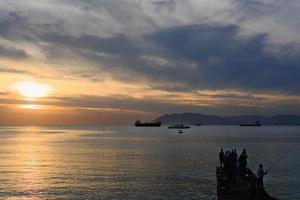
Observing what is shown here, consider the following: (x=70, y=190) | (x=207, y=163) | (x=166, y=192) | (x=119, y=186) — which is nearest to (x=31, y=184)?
(x=70, y=190)

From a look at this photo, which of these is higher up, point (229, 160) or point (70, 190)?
point (229, 160)

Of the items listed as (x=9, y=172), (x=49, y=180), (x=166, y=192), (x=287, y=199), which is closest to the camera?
(x=287, y=199)

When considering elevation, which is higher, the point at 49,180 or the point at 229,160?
the point at 229,160

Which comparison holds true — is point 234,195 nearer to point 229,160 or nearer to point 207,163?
point 229,160

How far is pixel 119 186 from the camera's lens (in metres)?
38.7

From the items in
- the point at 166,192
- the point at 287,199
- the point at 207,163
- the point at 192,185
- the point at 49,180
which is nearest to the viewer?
the point at 287,199

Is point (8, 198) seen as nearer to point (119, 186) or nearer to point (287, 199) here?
point (119, 186)

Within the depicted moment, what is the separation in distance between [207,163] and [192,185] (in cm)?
2028

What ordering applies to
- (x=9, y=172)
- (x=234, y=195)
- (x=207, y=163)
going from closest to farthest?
1. (x=234, y=195)
2. (x=9, y=172)
3. (x=207, y=163)

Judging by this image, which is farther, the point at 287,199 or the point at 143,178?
the point at 143,178

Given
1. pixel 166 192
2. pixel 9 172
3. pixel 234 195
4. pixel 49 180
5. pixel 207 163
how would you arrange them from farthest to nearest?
1. pixel 207 163
2. pixel 9 172
3. pixel 49 180
4. pixel 166 192
5. pixel 234 195

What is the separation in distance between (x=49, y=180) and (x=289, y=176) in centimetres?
2509

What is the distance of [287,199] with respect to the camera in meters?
32.9

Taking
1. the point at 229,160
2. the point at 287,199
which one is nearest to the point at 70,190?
the point at 229,160
